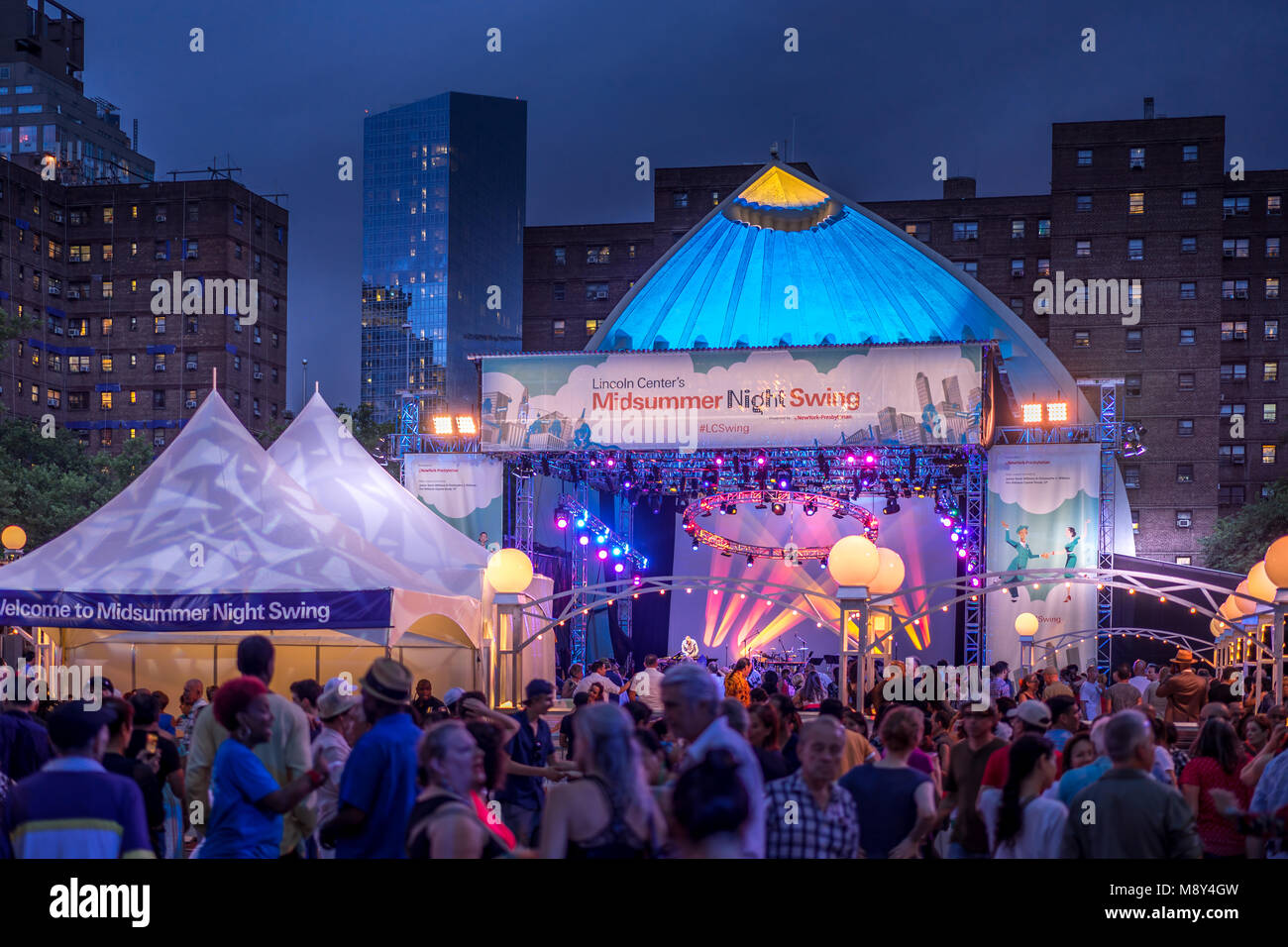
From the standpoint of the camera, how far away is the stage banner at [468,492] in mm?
28031

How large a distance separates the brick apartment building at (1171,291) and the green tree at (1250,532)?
7.59m

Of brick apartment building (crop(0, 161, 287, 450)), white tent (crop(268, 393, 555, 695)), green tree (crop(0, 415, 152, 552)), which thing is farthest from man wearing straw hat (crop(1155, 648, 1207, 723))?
brick apartment building (crop(0, 161, 287, 450))

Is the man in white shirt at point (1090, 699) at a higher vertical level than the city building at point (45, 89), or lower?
lower

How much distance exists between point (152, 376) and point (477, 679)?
59.3 meters

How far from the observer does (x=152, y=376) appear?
2896 inches

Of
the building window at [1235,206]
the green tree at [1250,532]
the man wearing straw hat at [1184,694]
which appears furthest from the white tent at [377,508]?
the building window at [1235,206]

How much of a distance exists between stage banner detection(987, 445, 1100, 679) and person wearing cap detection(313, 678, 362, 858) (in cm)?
2110

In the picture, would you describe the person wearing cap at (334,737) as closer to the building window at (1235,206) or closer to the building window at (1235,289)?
the building window at (1235,289)

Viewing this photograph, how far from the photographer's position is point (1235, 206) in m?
62.8

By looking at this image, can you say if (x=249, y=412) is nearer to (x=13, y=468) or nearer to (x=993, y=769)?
(x=13, y=468)

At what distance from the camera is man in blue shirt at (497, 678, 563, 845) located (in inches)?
316

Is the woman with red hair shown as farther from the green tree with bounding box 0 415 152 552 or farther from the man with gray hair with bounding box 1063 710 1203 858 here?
the green tree with bounding box 0 415 152 552

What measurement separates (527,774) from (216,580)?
30.6 feet
